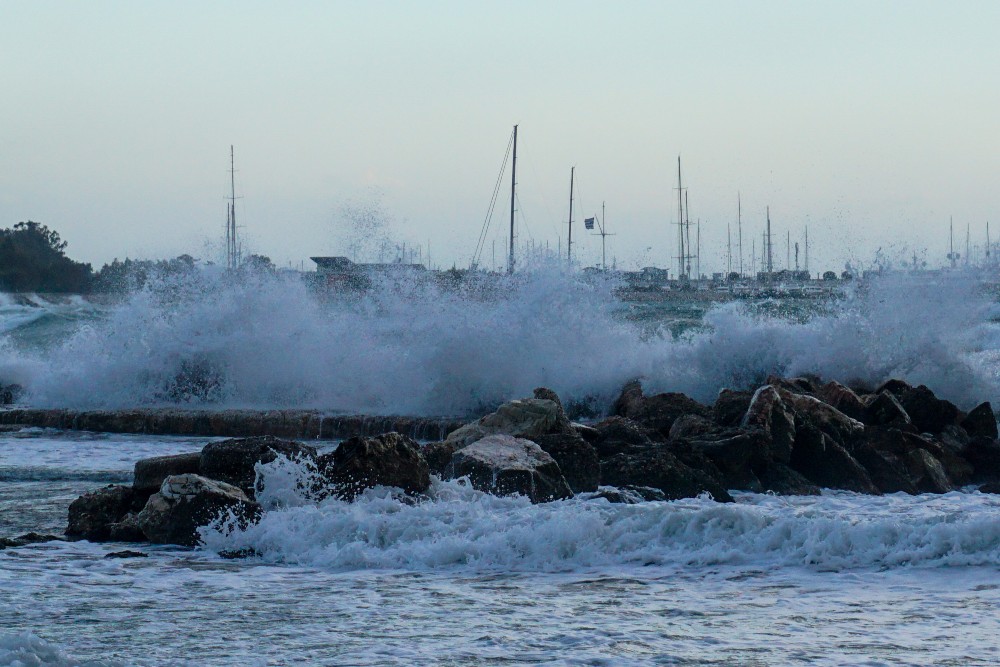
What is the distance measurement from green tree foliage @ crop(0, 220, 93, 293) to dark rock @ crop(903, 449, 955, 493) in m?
61.7

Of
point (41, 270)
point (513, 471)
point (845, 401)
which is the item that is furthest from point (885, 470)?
point (41, 270)

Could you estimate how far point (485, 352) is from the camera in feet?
56.6

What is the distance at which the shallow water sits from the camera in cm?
509

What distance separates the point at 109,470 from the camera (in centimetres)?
1098

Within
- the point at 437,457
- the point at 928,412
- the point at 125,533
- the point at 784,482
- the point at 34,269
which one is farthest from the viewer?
the point at 34,269

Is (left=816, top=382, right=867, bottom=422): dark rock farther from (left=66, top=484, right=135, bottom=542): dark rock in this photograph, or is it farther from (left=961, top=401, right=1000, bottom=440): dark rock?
(left=66, top=484, right=135, bottom=542): dark rock

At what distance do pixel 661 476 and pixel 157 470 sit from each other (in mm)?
3531

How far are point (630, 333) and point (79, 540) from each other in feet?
39.9

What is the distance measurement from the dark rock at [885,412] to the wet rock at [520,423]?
3475 mm

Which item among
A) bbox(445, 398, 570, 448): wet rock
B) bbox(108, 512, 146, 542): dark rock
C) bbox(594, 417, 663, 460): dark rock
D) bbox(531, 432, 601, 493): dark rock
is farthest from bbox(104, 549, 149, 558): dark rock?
bbox(594, 417, 663, 460): dark rock

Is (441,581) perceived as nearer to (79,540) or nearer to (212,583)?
(212,583)

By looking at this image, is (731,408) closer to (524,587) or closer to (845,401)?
(845,401)

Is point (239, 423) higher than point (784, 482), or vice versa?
point (239, 423)

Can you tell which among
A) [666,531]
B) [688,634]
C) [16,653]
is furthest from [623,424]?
[16,653]
